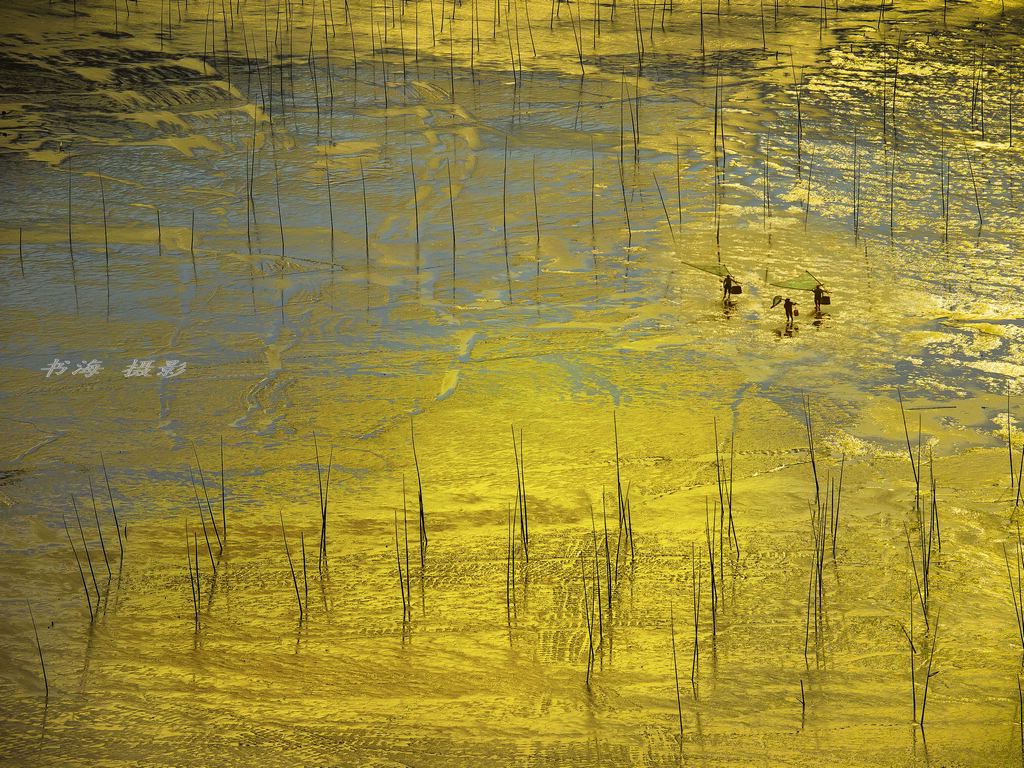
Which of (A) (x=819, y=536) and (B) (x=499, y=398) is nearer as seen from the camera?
(A) (x=819, y=536)

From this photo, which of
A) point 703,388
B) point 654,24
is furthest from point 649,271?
point 654,24

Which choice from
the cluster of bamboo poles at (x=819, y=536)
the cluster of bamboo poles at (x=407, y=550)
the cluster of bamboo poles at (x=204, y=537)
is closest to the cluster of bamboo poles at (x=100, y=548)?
the cluster of bamboo poles at (x=204, y=537)

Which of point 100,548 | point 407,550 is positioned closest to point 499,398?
point 407,550

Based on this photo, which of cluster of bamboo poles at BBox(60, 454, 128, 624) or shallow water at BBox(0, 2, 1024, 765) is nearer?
shallow water at BBox(0, 2, 1024, 765)

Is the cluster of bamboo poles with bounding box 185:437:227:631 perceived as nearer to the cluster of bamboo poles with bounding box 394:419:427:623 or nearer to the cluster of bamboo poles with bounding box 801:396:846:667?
the cluster of bamboo poles with bounding box 394:419:427:623

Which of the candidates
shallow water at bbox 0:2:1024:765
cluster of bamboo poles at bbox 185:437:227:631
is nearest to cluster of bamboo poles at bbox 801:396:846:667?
shallow water at bbox 0:2:1024:765

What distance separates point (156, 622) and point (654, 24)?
8830 millimetres

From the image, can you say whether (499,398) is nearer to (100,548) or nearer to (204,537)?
(204,537)

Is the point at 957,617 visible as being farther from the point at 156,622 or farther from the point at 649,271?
the point at 649,271

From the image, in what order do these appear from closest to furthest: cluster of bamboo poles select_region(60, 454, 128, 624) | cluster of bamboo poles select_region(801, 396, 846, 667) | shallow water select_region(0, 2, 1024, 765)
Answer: shallow water select_region(0, 2, 1024, 765) → cluster of bamboo poles select_region(801, 396, 846, 667) → cluster of bamboo poles select_region(60, 454, 128, 624)

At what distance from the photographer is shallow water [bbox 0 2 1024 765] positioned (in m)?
3.36

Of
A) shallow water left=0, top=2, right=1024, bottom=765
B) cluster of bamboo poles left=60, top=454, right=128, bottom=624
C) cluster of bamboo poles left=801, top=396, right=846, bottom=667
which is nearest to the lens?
shallow water left=0, top=2, right=1024, bottom=765

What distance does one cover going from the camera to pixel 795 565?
155 inches

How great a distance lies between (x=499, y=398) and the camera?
16.7 ft
